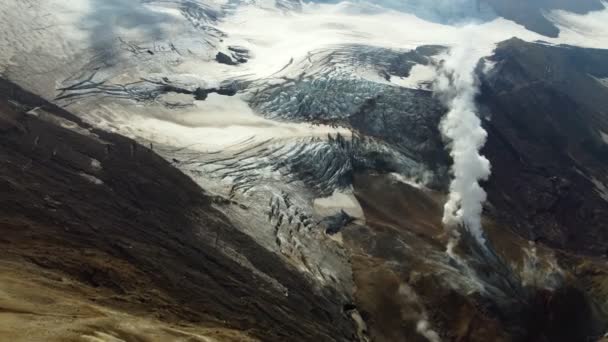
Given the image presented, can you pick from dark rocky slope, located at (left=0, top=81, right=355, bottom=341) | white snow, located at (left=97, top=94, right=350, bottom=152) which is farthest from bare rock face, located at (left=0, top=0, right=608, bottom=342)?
white snow, located at (left=97, top=94, right=350, bottom=152)

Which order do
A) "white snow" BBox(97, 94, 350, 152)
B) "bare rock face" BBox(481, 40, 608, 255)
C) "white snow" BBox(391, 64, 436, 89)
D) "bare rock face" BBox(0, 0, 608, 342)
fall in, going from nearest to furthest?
"bare rock face" BBox(0, 0, 608, 342), "white snow" BBox(97, 94, 350, 152), "bare rock face" BBox(481, 40, 608, 255), "white snow" BBox(391, 64, 436, 89)

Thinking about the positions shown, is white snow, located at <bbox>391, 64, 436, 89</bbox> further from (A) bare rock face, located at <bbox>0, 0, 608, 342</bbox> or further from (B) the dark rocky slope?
(B) the dark rocky slope

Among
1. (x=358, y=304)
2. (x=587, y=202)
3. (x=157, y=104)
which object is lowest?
(x=587, y=202)

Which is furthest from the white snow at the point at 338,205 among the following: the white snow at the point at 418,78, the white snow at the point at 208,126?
the white snow at the point at 418,78

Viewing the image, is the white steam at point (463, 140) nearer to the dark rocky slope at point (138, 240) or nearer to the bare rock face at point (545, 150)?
the bare rock face at point (545, 150)

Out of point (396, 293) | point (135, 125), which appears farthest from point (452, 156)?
point (135, 125)

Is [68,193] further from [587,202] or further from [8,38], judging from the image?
[587,202]

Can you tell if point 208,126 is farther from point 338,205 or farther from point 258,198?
point 338,205

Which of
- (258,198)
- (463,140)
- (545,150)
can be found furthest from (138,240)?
(545,150)

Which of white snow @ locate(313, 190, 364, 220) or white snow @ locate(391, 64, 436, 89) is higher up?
white snow @ locate(391, 64, 436, 89)
